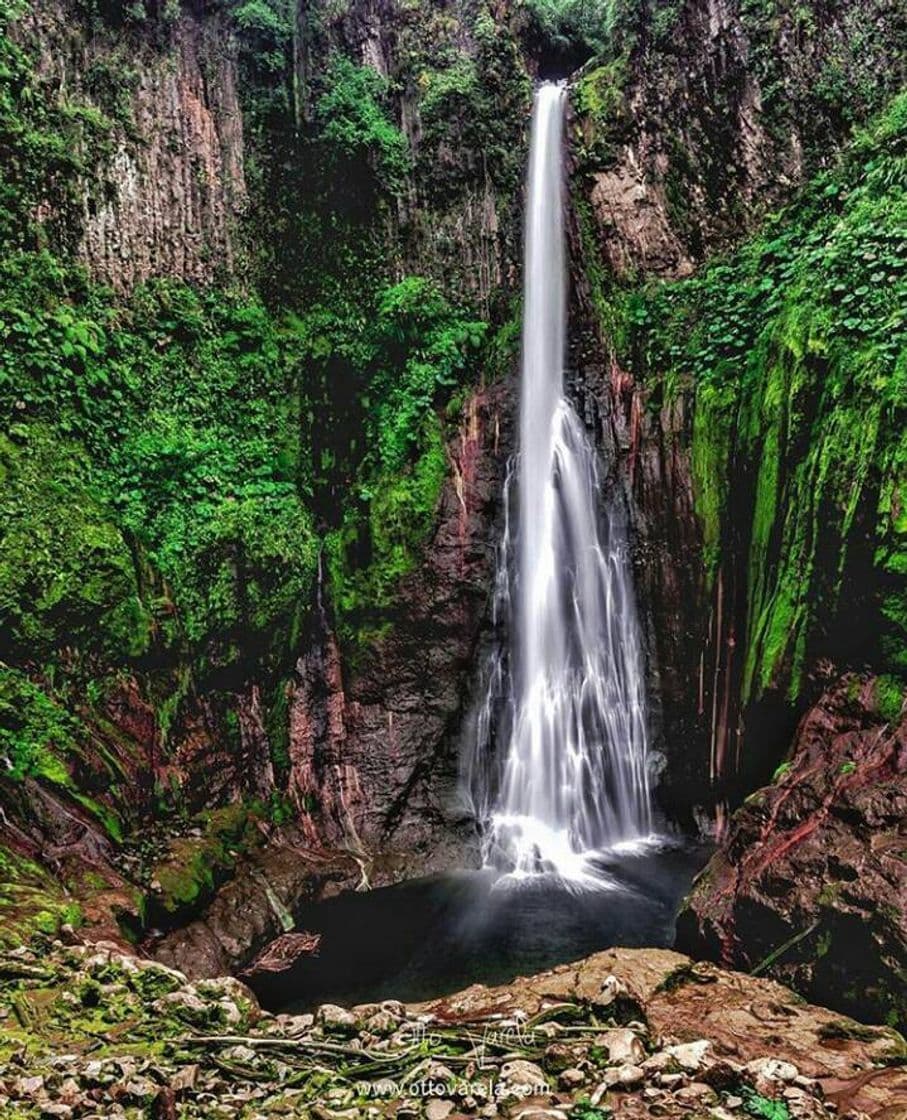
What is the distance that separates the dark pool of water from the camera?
649 centimetres

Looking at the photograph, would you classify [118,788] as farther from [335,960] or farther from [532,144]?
[532,144]

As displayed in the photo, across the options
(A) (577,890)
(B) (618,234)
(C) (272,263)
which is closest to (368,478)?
(C) (272,263)

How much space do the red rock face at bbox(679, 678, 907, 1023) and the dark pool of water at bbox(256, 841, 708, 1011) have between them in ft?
3.35

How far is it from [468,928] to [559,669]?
12.2ft

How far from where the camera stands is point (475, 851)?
931cm

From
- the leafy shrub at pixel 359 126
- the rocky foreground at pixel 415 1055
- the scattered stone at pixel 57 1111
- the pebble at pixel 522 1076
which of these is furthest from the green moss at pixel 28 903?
the leafy shrub at pixel 359 126

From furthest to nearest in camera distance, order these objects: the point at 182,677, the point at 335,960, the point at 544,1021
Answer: the point at 182,677, the point at 335,960, the point at 544,1021

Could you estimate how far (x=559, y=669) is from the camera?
10094mm

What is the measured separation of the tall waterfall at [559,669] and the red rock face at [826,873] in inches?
108

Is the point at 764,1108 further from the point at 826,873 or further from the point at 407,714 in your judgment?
the point at 407,714

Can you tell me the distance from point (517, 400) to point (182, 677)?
6.33 meters

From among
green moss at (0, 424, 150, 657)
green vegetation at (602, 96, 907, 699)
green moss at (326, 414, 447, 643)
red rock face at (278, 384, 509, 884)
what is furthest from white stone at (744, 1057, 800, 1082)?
green moss at (326, 414, 447, 643)

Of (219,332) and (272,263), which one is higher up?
(272,263)

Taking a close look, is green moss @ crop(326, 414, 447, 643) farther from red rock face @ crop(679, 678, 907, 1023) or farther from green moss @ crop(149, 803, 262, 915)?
red rock face @ crop(679, 678, 907, 1023)
